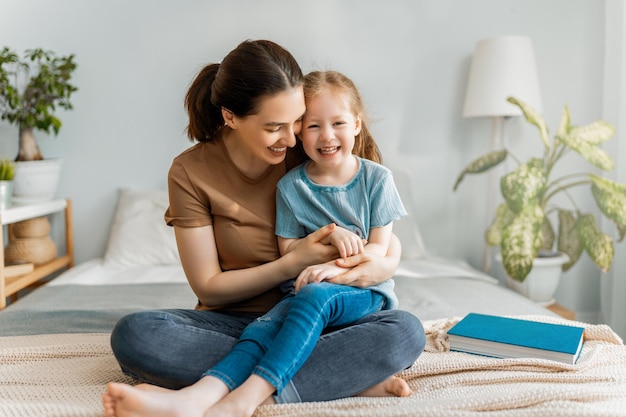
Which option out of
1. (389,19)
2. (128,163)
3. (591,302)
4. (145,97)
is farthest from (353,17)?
(591,302)

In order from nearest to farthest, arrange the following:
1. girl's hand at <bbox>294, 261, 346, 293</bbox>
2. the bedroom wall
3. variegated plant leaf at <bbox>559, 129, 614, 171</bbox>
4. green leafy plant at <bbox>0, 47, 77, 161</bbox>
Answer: girl's hand at <bbox>294, 261, 346, 293</bbox> < variegated plant leaf at <bbox>559, 129, 614, 171</bbox> < green leafy plant at <bbox>0, 47, 77, 161</bbox> < the bedroom wall

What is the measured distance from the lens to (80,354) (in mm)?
1513

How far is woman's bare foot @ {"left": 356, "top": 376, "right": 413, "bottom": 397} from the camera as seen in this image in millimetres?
1233

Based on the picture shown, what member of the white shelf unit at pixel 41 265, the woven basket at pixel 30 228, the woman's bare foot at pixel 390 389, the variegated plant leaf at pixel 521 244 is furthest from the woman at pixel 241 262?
the woven basket at pixel 30 228

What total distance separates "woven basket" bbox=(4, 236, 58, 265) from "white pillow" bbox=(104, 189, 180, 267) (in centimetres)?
26

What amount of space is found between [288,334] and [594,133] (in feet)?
6.10

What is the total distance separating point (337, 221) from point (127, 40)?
1.94 metres

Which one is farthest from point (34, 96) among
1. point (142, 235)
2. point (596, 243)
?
point (596, 243)

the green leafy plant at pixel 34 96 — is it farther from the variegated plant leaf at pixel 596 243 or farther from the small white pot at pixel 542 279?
the variegated plant leaf at pixel 596 243

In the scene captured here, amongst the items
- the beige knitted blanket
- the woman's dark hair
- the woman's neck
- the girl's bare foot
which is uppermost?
the woman's dark hair

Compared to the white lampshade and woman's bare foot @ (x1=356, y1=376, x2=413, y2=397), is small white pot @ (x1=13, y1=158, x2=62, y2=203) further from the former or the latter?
woman's bare foot @ (x1=356, y1=376, x2=413, y2=397)

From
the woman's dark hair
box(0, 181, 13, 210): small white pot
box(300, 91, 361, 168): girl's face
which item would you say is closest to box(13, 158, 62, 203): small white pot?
box(0, 181, 13, 210): small white pot

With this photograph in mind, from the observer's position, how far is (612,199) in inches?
97.0

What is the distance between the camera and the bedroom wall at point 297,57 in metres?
2.98
